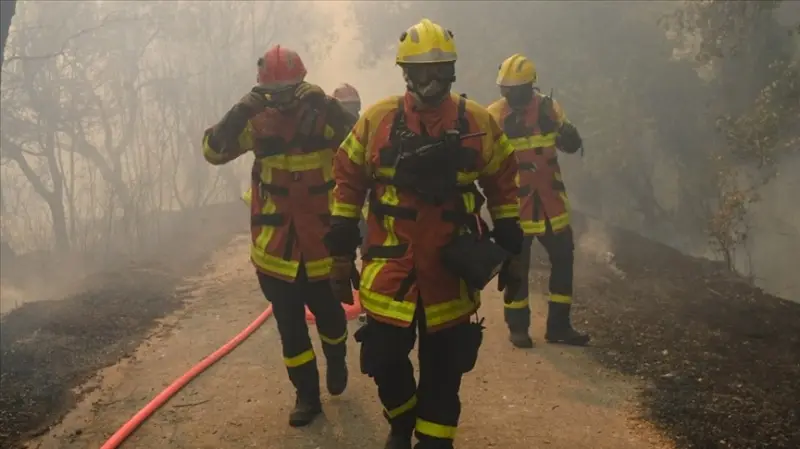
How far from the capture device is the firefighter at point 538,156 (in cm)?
598

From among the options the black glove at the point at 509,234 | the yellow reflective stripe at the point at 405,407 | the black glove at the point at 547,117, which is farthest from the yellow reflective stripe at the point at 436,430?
the black glove at the point at 547,117

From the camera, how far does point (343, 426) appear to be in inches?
178

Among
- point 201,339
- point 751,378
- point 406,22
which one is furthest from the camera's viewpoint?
point 406,22

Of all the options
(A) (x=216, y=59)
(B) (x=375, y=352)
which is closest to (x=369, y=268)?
(B) (x=375, y=352)

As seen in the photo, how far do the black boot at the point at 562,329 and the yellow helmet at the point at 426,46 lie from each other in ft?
11.2

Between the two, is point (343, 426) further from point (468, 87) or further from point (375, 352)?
point (468, 87)

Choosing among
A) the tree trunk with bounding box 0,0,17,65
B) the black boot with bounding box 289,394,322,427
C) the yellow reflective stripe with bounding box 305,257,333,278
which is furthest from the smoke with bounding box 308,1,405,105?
the black boot with bounding box 289,394,322,427

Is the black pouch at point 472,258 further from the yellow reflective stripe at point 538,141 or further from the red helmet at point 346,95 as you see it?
the red helmet at point 346,95

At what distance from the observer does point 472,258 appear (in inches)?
128

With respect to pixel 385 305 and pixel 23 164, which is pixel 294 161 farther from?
pixel 23 164

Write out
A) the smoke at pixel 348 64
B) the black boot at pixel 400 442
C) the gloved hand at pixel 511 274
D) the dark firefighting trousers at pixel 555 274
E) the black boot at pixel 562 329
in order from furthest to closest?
the smoke at pixel 348 64 < the black boot at pixel 562 329 < the dark firefighting trousers at pixel 555 274 < the black boot at pixel 400 442 < the gloved hand at pixel 511 274

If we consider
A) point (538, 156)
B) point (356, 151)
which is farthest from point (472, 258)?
point (538, 156)

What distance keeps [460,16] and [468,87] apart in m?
1.52

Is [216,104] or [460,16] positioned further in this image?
[216,104]
